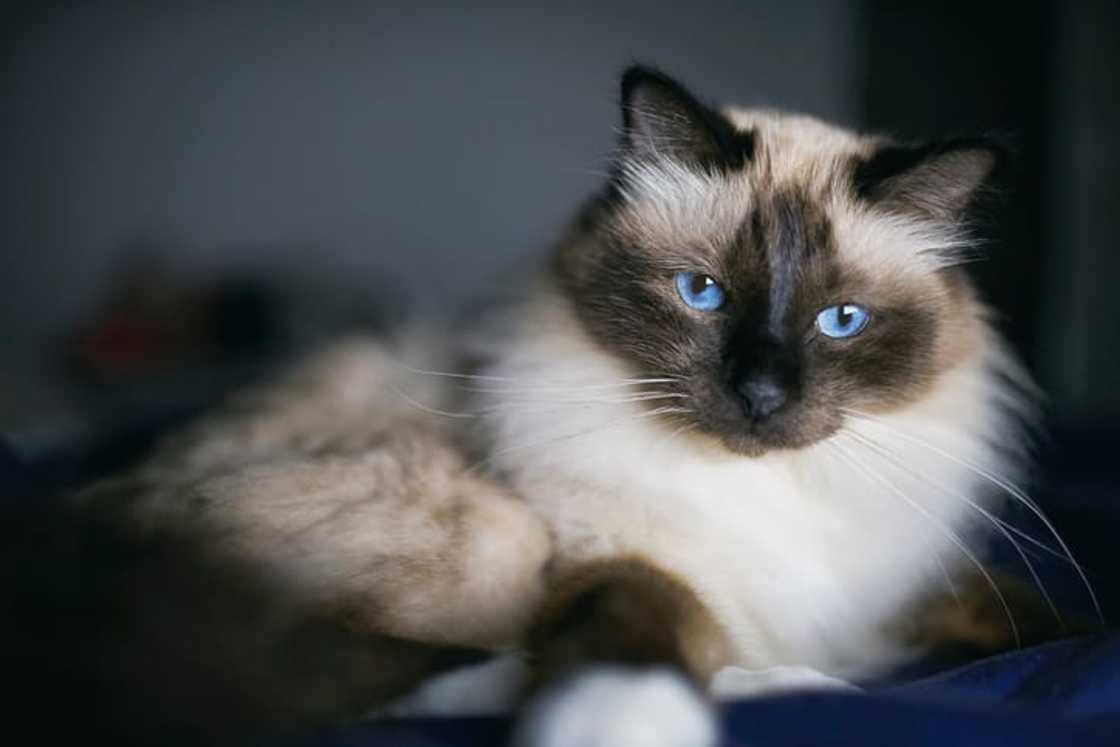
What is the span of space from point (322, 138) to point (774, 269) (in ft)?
9.65

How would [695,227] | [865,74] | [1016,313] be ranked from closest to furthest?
[695,227]
[1016,313]
[865,74]

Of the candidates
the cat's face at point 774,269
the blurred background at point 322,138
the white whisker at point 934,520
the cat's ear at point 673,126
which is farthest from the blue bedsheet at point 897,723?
the blurred background at point 322,138

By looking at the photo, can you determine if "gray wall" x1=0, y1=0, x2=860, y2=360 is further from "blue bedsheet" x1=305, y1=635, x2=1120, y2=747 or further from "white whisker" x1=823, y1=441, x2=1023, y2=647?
"blue bedsheet" x1=305, y1=635, x2=1120, y2=747

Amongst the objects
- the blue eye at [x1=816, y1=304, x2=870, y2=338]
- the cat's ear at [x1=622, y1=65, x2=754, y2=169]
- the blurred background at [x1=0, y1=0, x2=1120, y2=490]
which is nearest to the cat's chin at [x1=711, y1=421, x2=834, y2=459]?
the blue eye at [x1=816, y1=304, x2=870, y2=338]

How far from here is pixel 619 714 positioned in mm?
836

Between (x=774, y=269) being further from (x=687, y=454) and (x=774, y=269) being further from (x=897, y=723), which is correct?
(x=897, y=723)

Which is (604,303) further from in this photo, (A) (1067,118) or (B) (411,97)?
(B) (411,97)

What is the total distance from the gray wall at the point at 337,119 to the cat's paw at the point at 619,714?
110 inches

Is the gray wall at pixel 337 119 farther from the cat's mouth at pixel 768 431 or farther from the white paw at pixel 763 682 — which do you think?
the white paw at pixel 763 682

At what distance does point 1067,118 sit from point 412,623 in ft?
8.24

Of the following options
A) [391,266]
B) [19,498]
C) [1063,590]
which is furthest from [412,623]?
[391,266]

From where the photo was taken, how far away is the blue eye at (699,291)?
1.30 m

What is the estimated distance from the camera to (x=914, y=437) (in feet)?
4.55

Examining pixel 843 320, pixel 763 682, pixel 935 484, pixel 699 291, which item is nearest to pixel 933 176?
pixel 843 320
